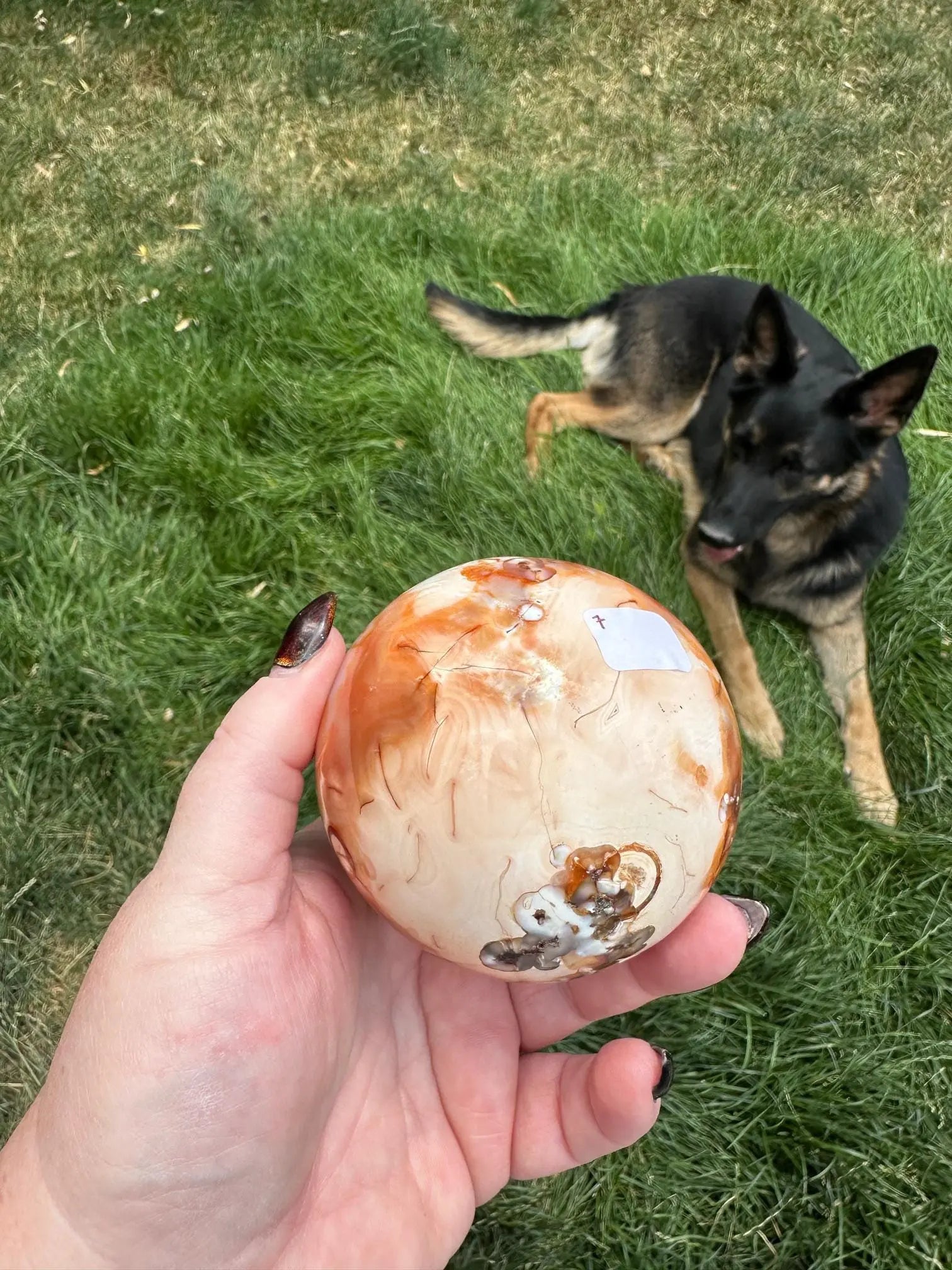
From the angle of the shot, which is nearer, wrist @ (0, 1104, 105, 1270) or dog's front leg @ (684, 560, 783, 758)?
wrist @ (0, 1104, 105, 1270)

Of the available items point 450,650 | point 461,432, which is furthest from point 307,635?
point 461,432

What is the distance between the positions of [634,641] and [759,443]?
2.21 meters

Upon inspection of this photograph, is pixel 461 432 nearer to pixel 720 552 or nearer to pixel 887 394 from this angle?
pixel 720 552

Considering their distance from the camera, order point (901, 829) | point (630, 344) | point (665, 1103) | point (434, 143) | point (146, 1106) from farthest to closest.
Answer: point (434, 143), point (630, 344), point (901, 829), point (665, 1103), point (146, 1106)

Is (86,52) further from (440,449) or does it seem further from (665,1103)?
(665,1103)

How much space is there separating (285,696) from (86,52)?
16.0 ft

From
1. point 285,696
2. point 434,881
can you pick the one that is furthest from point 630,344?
point 434,881

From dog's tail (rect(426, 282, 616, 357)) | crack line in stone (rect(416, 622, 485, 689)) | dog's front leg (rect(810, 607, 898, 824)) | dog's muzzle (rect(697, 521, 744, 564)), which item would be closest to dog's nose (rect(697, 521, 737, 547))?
dog's muzzle (rect(697, 521, 744, 564))

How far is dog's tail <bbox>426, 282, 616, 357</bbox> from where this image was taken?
369 centimetres

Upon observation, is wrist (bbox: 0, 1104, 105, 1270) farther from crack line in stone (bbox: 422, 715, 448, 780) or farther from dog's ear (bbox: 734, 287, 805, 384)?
dog's ear (bbox: 734, 287, 805, 384)

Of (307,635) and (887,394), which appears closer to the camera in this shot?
(307,635)

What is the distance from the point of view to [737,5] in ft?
18.2

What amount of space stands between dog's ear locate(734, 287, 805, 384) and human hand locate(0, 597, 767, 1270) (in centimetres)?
207

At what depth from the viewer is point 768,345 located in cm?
334
